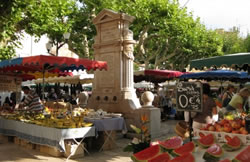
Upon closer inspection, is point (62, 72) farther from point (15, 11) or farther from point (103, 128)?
point (103, 128)

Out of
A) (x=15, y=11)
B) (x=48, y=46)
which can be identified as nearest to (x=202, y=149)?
(x=15, y=11)

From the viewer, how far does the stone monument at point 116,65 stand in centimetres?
991

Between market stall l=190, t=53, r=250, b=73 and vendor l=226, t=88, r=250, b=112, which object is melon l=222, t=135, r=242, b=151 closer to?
market stall l=190, t=53, r=250, b=73

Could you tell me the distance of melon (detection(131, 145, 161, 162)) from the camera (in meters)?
3.47

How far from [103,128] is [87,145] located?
0.81 m

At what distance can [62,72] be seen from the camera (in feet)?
34.4

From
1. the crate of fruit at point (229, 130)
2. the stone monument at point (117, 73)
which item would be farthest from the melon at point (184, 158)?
the stone monument at point (117, 73)

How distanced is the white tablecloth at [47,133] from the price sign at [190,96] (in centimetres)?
315

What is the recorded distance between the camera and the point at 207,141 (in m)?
3.82

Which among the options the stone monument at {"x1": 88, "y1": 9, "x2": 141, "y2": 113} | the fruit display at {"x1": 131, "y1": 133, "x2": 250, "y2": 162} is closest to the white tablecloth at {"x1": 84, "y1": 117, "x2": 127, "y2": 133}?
the stone monument at {"x1": 88, "y1": 9, "x2": 141, "y2": 113}

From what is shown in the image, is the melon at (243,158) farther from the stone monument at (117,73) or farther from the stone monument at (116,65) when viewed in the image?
the stone monument at (116,65)

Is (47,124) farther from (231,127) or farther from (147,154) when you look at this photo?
(231,127)

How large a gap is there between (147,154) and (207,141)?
92cm

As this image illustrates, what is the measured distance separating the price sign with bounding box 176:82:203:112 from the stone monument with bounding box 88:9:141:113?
5117 mm
